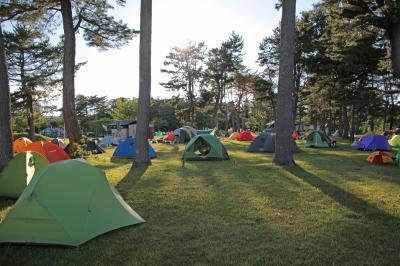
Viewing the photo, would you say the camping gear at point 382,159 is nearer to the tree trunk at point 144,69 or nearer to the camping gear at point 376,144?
the camping gear at point 376,144

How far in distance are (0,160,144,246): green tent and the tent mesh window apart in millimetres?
10141

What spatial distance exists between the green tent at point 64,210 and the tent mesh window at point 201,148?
10.1m

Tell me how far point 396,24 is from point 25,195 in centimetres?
1462

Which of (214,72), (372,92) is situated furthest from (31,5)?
(214,72)

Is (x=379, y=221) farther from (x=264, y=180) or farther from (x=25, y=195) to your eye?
(x=25, y=195)

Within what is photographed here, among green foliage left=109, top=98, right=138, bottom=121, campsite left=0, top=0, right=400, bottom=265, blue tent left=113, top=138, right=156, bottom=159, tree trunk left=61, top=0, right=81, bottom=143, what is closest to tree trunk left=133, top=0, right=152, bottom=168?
campsite left=0, top=0, right=400, bottom=265

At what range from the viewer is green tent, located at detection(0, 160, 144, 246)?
4.39 metres

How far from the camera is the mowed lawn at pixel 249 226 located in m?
4.09

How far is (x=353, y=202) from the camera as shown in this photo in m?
6.63

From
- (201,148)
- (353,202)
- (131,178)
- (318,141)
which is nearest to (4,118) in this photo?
(131,178)

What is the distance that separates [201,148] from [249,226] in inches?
451

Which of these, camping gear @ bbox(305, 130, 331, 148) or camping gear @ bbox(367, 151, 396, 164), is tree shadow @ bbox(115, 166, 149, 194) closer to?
camping gear @ bbox(367, 151, 396, 164)

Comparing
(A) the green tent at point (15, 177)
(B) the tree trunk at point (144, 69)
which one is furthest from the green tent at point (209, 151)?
(A) the green tent at point (15, 177)

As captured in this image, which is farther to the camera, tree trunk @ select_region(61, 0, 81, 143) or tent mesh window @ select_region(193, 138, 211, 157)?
tent mesh window @ select_region(193, 138, 211, 157)
